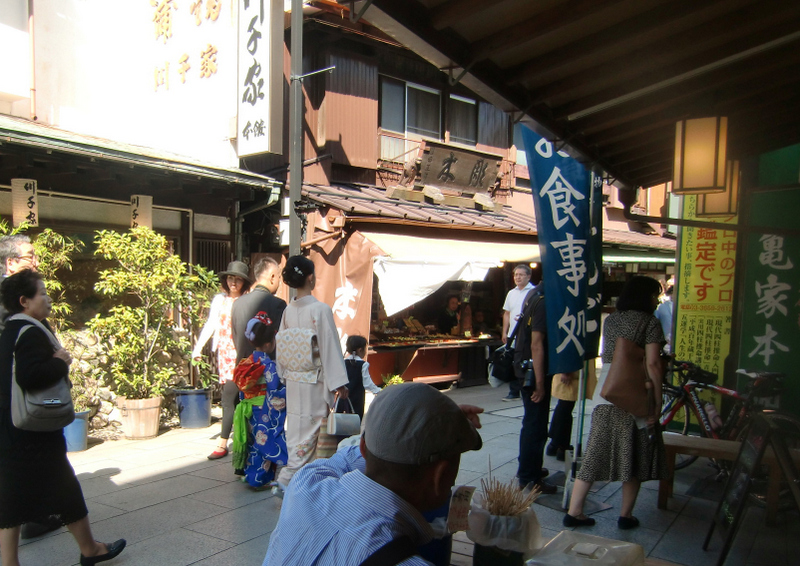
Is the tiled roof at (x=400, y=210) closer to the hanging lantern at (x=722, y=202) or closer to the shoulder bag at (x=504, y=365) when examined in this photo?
the shoulder bag at (x=504, y=365)

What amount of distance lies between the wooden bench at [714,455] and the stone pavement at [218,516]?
0.49 ft

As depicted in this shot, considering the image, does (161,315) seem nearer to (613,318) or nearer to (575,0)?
(613,318)

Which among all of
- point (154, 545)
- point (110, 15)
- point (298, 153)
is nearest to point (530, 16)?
point (154, 545)

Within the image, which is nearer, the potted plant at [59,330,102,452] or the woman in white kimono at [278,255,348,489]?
the woman in white kimono at [278,255,348,489]

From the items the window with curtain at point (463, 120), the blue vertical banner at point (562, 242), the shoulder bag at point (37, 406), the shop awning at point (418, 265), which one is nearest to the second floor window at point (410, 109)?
the window with curtain at point (463, 120)

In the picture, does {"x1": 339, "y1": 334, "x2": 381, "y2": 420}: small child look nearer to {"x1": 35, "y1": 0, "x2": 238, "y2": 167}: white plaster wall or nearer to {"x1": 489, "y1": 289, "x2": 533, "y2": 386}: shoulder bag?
{"x1": 489, "y1": 289, "x2": 533, "y2": 386}: shoulder bag

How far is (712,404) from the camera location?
6301mm

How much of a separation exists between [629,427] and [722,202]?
3.18 m

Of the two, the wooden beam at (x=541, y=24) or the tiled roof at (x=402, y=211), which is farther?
the tiled roof at (x=402, y=211)

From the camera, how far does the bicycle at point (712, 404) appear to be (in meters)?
5.24

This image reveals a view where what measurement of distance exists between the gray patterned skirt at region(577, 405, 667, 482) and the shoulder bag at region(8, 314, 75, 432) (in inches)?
134

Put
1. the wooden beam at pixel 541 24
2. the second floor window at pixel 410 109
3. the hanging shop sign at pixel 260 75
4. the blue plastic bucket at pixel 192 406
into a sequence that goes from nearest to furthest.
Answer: the wooden beam at pixel 541 24
the blue plastic bucket at pixel 192 406
the hanging shop sign at pixel 260 75
the second floor window at pixel 410 109

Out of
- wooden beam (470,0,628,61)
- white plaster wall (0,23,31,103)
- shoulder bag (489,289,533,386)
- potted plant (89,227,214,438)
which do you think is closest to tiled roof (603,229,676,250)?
shoulder bag (489,289,533,386)

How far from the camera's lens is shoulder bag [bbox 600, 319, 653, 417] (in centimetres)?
401
